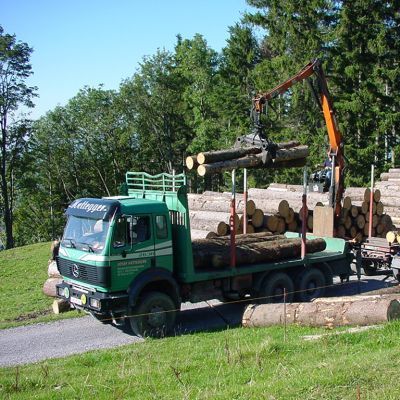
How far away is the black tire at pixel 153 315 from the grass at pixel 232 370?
30.6 inches

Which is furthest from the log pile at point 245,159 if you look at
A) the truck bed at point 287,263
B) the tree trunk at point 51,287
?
the tree trunk at point 51,287

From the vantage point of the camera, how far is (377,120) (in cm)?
3231

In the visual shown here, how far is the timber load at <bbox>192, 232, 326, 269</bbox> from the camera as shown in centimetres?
1248

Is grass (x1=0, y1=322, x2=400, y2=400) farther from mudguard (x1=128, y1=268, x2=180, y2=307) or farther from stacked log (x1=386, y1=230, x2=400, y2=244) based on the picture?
stacked log (x1=386, y1=230, x2=400, y2=244)

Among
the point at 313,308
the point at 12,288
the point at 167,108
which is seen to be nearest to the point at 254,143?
the point at 313,308

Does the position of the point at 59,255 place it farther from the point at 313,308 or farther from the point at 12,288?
the point at 12,288

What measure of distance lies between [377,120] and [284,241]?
67.4 ft

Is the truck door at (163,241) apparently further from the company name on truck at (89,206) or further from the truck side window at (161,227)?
the company name on truck at (89,206)

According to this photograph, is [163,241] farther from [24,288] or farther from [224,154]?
[24,288]

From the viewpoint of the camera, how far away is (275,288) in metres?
13.5

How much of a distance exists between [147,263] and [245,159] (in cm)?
396

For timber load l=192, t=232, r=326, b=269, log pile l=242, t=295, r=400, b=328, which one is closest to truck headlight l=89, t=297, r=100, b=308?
timber load l=192, t=232, r=326, b=269

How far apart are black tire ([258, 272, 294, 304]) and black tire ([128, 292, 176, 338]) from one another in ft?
8.09

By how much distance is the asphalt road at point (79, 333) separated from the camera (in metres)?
11.0
